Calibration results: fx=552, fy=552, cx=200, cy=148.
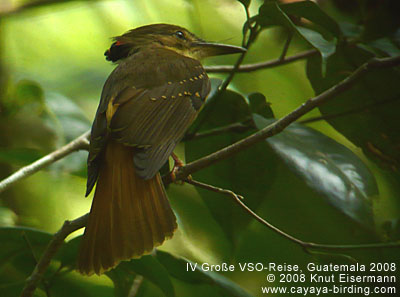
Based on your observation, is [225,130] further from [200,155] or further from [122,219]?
[122,219]

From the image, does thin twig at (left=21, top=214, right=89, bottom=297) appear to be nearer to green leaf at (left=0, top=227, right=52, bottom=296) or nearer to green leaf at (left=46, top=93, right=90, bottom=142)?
green leaf at (left=0, top=227, right=52, bottom=296)

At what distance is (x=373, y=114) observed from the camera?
2283 mm

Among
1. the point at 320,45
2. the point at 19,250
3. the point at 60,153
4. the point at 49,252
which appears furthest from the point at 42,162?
the point at 320,45

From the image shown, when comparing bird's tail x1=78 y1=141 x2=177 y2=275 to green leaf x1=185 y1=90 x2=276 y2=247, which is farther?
green leaf x1=185 y1=90 x2=276 y2=247

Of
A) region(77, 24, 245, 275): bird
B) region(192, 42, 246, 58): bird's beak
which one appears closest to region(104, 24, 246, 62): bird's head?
→ region(192, 42, 246, 58): bird's beak

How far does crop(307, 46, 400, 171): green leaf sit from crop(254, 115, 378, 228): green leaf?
163 millimetres

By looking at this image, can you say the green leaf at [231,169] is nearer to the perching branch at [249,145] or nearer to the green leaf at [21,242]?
the perching branch at [249,145]

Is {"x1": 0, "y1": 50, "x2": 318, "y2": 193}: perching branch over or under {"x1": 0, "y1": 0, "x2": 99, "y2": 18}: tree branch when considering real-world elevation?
under

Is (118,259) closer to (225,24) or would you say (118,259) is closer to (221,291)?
(221,291)

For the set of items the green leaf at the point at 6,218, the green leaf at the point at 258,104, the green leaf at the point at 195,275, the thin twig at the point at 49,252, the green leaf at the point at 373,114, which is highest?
the thin twig at the point at 49,252

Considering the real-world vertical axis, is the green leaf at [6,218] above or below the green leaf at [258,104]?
below

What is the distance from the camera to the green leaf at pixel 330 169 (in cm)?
182

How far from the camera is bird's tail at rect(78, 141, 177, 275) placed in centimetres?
178

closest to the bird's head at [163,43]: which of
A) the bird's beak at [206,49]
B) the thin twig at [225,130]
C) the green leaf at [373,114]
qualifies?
the bird's beak at [206,49]
